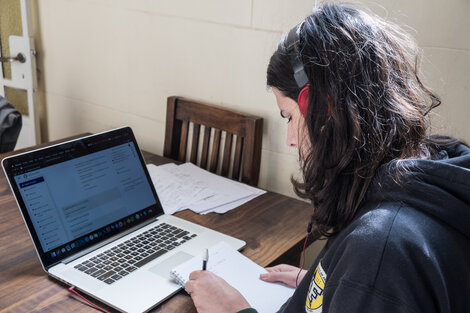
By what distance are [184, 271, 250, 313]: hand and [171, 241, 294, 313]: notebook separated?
0.15 feet

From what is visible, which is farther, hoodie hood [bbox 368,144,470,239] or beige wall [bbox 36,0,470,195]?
beige wall [bbox 36,0,470,195]

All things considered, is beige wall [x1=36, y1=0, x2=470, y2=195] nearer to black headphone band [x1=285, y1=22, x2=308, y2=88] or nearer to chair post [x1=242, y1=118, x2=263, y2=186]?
chair post [x1=242, y1=118, x2=263, y2=186]

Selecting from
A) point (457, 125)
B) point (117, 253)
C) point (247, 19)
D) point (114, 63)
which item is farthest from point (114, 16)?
point (457, 125)

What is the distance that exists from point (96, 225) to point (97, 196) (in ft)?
0.25

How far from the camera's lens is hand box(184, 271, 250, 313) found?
0.98 m

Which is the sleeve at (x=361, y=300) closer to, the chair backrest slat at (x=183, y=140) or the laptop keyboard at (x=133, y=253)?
the laptop keyboard at (x=133, y=253)

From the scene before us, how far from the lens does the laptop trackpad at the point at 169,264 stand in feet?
3.70

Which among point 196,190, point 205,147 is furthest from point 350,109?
point 205,147

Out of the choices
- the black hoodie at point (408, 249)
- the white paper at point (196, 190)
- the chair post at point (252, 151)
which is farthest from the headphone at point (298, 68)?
the chair post at point (252, 151)

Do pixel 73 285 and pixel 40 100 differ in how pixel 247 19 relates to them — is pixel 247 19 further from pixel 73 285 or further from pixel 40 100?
pixel 40 100

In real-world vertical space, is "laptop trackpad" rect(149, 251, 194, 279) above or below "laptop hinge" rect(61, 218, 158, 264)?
below

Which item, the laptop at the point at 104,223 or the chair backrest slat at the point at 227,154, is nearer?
the laptop at the point at 104,223

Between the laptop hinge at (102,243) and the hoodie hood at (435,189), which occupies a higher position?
the hoodie hood at (435,189)

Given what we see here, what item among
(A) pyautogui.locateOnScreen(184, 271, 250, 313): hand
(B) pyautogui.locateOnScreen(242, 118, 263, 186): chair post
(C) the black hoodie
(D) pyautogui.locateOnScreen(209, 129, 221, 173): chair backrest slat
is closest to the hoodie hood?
(C) the black hoodie
